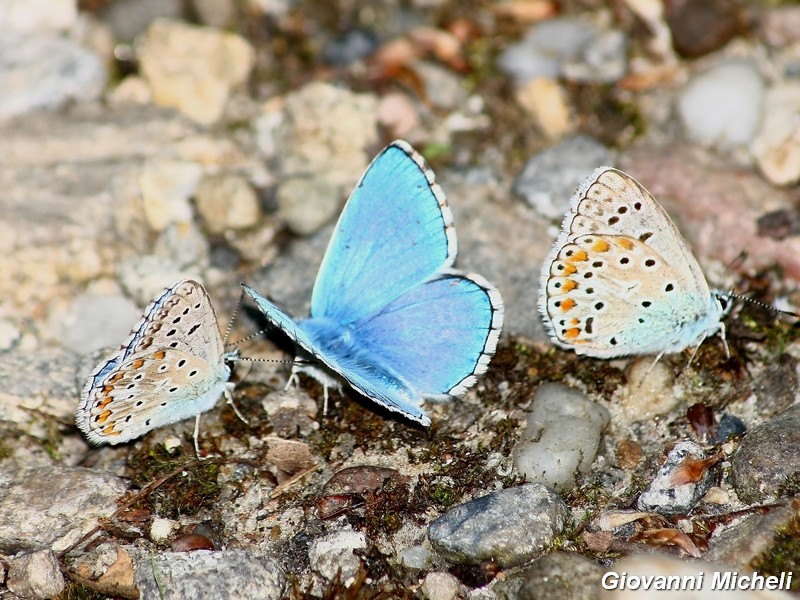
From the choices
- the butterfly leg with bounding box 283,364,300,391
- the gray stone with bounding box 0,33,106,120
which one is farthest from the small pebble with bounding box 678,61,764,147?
the gray stone with bounding box 0,33,106,120

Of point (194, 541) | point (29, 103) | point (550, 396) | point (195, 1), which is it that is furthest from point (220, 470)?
point (195, 1)

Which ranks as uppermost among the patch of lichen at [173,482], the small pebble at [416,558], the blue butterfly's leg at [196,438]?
the small pebble at [416,558]

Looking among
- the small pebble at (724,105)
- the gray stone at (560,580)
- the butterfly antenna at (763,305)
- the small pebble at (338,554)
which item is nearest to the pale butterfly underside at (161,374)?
the small pebble at (338,554)

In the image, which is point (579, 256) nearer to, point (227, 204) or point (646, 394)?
point (646, 394)

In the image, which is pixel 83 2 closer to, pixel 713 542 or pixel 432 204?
pixel 432 204

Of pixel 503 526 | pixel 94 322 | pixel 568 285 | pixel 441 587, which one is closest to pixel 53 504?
pixel 94 322

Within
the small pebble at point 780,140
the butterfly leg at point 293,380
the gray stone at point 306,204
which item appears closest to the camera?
the butterfly leg at point 293,380

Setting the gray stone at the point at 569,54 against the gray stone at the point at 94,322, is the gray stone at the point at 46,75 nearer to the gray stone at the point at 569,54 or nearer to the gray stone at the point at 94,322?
the gray stone at the point at 94,322
